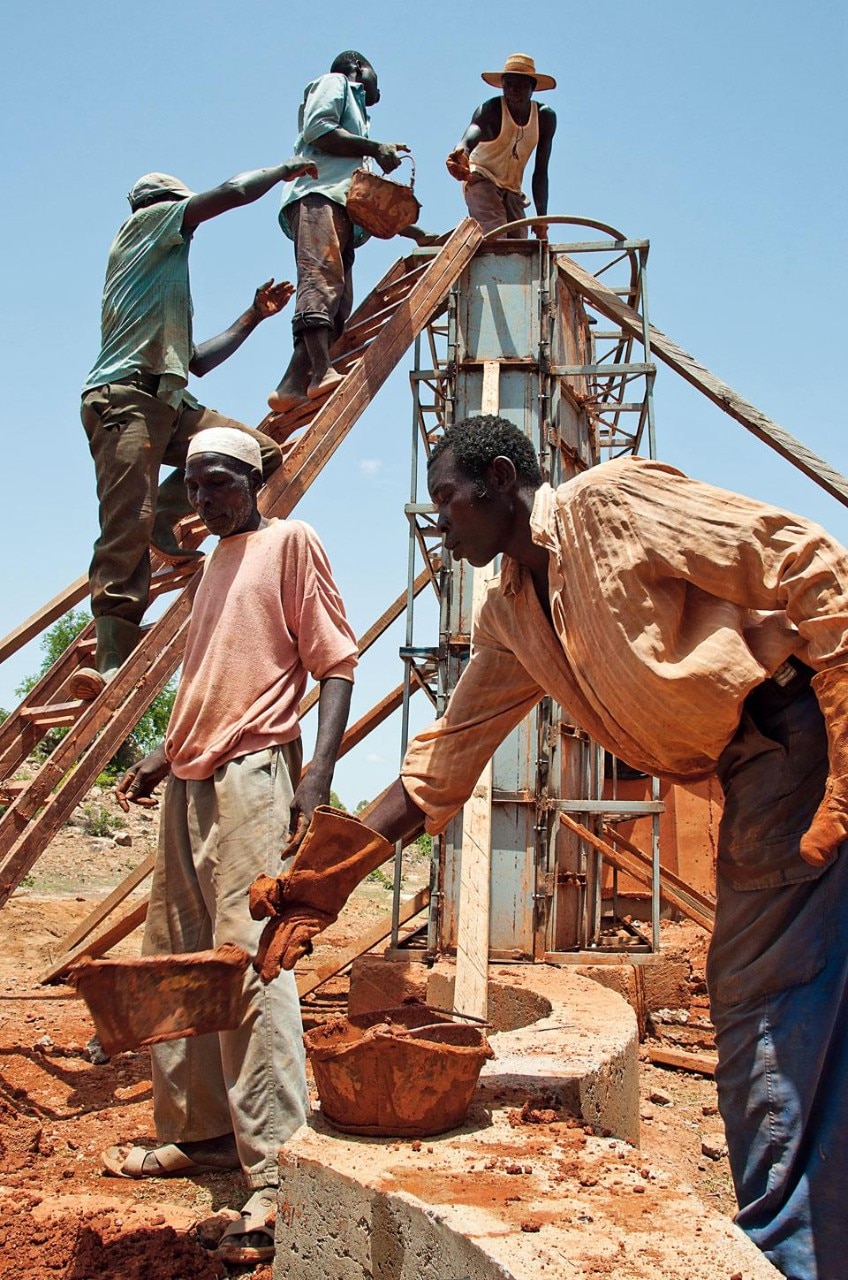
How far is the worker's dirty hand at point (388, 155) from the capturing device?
229 inches

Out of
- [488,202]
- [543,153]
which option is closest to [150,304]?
[488,202]

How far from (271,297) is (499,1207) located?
463 centimetres

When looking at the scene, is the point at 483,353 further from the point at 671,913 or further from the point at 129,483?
the point at 671,913

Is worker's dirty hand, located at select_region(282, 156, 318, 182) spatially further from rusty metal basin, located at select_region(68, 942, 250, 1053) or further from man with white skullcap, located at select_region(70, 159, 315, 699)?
rusty metal basin, located at select_region(68, 942, 250, 1053)

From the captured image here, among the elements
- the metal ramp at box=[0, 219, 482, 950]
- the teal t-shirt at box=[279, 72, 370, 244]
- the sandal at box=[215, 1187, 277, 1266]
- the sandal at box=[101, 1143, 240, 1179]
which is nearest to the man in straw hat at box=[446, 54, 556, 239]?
the metal ramp at box=[0, 219, 482, 950]

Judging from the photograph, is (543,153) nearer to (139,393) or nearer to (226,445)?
(139,393)

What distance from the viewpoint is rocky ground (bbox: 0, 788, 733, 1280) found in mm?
2535

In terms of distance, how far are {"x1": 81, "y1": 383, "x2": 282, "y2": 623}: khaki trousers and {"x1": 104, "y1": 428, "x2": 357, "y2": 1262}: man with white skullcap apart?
1.16 meters

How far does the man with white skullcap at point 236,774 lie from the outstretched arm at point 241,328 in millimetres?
2105

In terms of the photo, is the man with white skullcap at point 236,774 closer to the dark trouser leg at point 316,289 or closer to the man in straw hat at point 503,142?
the dark trouser leg at point 316,289

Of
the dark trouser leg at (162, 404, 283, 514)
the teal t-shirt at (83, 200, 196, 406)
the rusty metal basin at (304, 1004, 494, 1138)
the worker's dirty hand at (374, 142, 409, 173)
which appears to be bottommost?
the rusty metal basin at (304, 1004, 494, 1138)

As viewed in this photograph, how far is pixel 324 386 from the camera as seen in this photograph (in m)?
5.75

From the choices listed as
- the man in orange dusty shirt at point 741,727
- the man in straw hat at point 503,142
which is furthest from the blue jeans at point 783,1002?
the man in straw hat at point 503,142

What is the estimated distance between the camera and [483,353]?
6508mm
